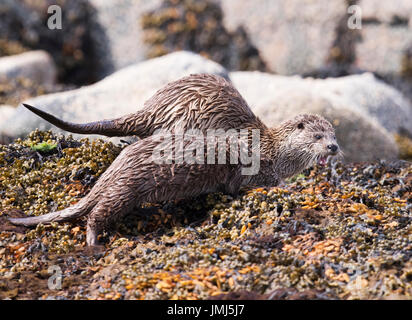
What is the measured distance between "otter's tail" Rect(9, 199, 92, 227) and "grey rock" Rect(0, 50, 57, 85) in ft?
19.6

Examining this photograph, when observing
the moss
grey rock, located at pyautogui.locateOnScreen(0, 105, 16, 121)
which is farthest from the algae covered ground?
the moss

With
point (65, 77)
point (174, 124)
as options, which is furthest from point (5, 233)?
point (65, 77)

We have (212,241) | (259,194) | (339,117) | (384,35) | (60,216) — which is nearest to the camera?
(212,241)

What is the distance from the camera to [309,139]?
19.0ft

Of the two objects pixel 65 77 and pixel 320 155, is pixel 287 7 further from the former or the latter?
pixel 320 155

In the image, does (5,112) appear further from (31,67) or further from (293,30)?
(293,30)

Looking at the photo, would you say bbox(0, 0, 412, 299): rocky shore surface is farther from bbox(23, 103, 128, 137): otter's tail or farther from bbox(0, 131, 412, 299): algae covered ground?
bbox(23, 103, 128, 137): otter's tail

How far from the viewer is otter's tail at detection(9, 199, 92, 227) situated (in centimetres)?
525

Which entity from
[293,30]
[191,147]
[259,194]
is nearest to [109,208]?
[191,147]

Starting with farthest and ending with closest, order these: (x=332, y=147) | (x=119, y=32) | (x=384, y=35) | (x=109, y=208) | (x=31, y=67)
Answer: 1. (x=119, y=32)
2. (x=384, y=35)
3. (x=31, y=67)
4. (x=332, y=147)
5. (x=109, y=208)

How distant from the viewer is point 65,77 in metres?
12.6

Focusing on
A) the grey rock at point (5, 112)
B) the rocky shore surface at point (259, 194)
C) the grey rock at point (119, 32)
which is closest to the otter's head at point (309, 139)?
the rocky shore surface at point (259, 194)

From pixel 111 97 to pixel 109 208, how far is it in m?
2.72

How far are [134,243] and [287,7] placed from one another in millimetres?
8213
